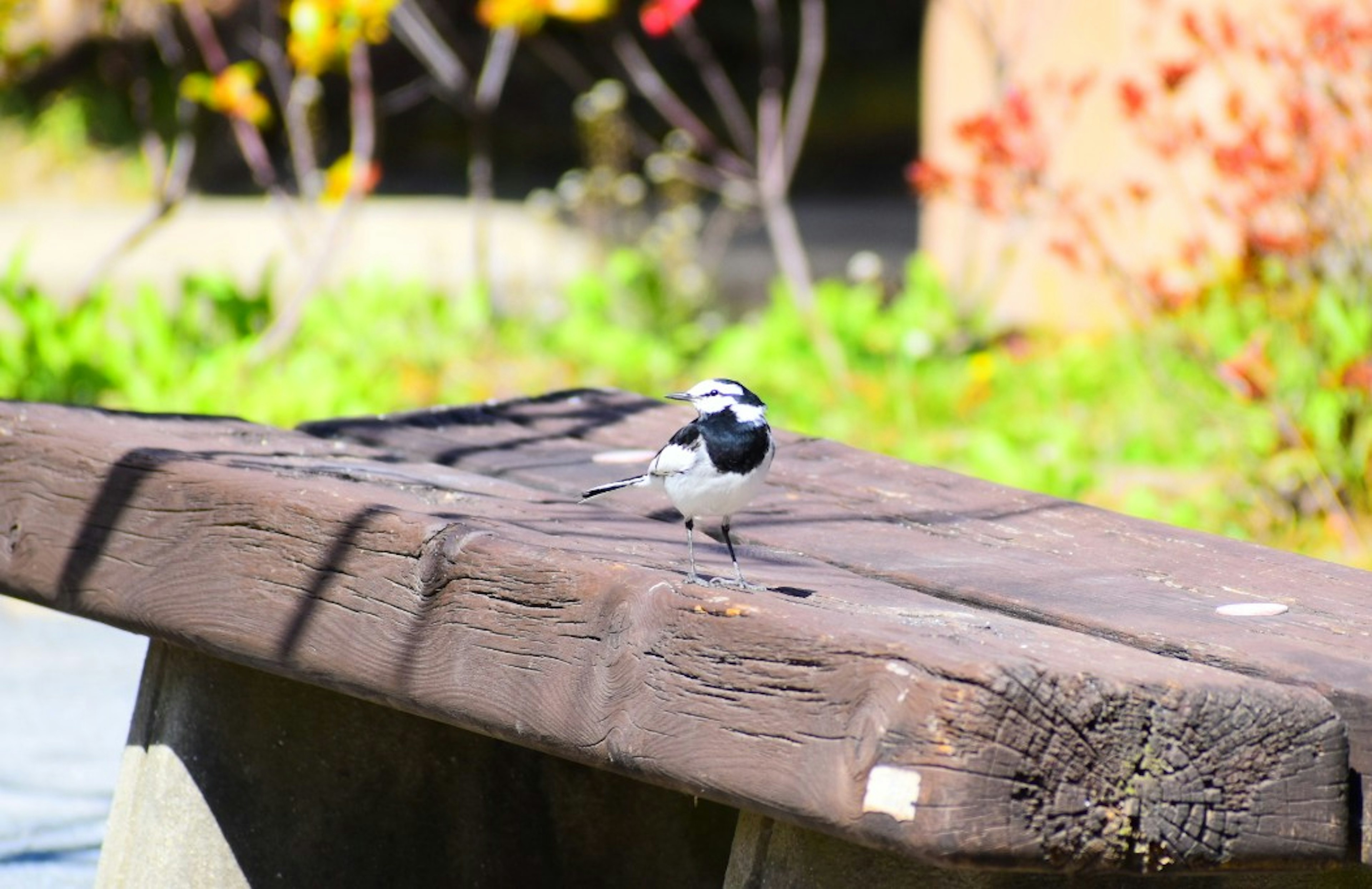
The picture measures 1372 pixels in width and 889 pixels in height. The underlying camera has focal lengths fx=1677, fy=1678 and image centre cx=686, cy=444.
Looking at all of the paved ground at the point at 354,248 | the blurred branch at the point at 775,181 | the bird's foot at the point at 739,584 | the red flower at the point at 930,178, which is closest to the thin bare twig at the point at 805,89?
the blurred branch at the point at 775,181

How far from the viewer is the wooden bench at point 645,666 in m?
1.39

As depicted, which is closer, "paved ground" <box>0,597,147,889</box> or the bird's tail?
the bird's tail

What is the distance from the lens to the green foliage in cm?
440

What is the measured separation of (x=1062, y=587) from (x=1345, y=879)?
44 centimetres

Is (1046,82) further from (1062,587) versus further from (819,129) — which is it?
(819,129)

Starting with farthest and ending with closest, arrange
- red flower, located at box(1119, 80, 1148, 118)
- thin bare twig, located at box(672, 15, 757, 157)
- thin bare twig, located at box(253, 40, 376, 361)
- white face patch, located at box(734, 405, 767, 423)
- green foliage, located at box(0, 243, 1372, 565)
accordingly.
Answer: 1. thin bare twig, located at box(672, 15, 757, 157)
2. thin bare twig, located at box(253, 40, 376, 361)
3. green foliage, located at box(0, 243, 1372, 565)
4. red flower, located at box(1119, 80, 1148, 118)
5. white face patch, located at box(734, 405, 767, 423)

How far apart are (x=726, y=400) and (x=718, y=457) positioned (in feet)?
0.39

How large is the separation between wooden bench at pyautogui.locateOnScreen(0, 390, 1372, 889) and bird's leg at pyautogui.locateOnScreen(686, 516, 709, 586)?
22 millimetres

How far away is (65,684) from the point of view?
400 cm

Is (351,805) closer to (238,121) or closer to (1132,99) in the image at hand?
(1132,99)

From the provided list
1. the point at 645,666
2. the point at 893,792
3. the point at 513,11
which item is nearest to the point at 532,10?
the point at 513,11

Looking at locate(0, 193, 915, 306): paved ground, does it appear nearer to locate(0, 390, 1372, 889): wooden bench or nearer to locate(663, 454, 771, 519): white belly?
locate(0, 390, 1372, 889): wooden bench

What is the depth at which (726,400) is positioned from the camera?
1.99m

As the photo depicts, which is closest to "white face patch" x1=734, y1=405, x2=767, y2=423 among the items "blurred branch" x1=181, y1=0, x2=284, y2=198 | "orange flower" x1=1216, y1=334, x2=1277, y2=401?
"orange flower" x1=1216, y1=334, x2=1277, y2=401
